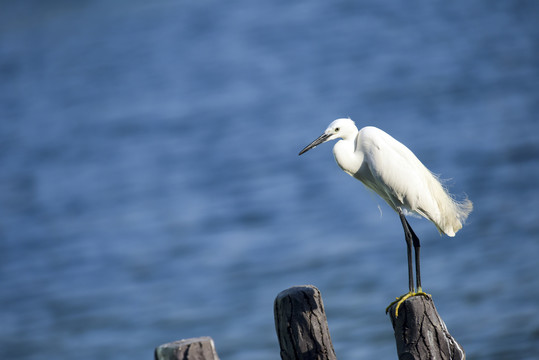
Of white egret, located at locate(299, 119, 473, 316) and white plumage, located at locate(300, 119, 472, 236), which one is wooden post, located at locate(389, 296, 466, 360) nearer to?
white egret, located at locate(299, 119, 473, 316)

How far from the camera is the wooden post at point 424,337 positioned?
4055 millimetres

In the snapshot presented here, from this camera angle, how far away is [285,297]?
4.12 m

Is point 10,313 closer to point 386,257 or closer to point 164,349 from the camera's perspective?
point 386,257

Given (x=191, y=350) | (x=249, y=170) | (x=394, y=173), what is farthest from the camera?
(x=249, y=170)

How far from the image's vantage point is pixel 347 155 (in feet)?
17.1

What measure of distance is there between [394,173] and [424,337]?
1.42 meters

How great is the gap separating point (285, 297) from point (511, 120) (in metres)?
13.5

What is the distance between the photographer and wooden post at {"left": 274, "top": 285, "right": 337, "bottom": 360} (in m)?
4.09

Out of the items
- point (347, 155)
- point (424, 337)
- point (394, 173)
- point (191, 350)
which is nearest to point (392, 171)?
point (394, 173)

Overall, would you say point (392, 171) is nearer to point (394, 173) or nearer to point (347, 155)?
point (394, 173)

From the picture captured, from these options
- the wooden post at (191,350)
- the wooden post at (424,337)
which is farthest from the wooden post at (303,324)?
the wooden post at (191,350)

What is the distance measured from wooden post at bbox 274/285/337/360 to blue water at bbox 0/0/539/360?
209 inches

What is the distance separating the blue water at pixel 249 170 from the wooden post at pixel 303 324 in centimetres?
531

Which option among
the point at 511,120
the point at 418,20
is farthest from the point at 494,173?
the point at 418,20
